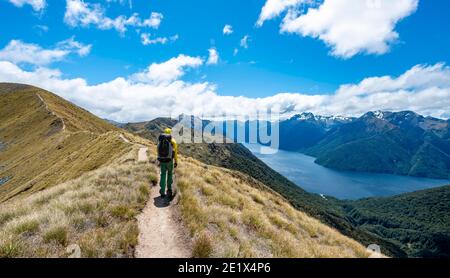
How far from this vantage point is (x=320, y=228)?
2066cm

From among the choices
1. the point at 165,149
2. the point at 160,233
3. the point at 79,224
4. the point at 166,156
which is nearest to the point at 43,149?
the point at 165,149

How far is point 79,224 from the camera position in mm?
10633

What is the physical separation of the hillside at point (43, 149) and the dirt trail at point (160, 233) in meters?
23.3

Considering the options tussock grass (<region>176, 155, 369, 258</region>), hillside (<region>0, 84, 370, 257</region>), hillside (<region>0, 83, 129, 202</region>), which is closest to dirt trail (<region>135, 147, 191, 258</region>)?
hillside (<region>0, 84, 370, 257</region>)

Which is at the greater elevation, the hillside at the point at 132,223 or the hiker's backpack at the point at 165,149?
the hiker's backpack at the point at 165,149

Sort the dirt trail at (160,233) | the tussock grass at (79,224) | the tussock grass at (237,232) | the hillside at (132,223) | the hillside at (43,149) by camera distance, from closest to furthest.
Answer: the tussock grass at (79,224) < the hillside at (132,223) < the dirt trail at (160,233) < the tussock grass at (237,232) < the hillside at (43,149)

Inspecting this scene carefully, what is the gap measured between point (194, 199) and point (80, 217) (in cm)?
551

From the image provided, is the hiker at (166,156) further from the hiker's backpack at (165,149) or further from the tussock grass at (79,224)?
the tussock grass at (79,224)

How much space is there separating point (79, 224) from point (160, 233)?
9.43 ft

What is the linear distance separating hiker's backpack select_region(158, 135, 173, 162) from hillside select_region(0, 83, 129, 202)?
21.6 m

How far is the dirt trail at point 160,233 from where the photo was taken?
9984 mm

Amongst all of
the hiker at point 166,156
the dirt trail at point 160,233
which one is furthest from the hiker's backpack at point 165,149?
the dirt trail at point 160,233
